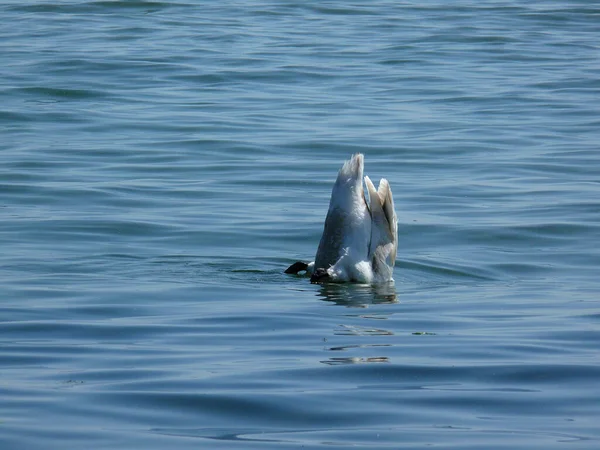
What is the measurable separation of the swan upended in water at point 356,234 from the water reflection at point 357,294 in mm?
81

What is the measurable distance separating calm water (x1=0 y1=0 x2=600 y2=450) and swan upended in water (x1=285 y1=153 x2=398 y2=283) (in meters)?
0.17

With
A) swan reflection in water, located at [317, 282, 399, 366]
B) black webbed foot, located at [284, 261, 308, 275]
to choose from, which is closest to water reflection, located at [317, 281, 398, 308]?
swan reflection in water, located at [317, 282, 399, 366]

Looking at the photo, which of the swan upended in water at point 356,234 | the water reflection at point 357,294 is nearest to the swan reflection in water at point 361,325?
the water reflection at point 357,294

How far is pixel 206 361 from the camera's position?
7254mm

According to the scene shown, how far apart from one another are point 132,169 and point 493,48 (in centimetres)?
1425

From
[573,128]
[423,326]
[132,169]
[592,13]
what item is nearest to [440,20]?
[592,13]

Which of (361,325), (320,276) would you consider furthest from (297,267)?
(361,325)

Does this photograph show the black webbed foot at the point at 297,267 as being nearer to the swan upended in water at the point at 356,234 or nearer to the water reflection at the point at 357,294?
the swan upended in water at the point at 356,234

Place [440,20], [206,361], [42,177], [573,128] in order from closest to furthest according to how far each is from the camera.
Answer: [206,361] → [42,177] → [573,128] → [440,20]

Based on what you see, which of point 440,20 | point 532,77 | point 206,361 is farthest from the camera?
point 440,20

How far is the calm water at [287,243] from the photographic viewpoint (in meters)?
6.14

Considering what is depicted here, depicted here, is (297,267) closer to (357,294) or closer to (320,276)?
(320,276)

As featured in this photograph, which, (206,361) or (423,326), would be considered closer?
(206,361)

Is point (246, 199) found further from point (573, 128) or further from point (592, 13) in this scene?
point (592, 13)
